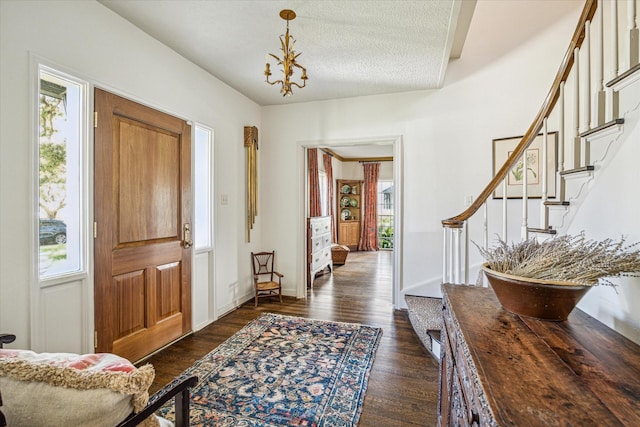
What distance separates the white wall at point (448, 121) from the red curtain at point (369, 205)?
4.95 m

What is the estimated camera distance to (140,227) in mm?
2557

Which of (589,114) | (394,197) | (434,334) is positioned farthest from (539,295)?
(394,197)

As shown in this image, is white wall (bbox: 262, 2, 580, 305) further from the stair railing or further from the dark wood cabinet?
the dark wood cabinet

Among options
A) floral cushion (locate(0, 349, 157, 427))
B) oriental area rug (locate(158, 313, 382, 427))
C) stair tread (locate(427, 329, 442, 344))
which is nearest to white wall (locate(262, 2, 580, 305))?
stair tread (locate(427, 329, 442, 344))

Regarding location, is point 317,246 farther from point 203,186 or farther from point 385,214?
point 385,214

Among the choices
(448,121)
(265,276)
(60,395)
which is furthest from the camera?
(265,276)

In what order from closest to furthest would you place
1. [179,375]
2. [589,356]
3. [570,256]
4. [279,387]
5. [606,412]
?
1. [606,412]
2. [589,356]
3. [570,256]
4. [279,387]
5. [179,375]

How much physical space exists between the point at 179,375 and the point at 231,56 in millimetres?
2890

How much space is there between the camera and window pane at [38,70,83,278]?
6.37 ft

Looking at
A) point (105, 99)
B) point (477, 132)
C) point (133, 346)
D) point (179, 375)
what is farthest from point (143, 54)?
point (477, 132)

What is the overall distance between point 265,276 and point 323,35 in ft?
10.5

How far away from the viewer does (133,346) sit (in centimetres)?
248

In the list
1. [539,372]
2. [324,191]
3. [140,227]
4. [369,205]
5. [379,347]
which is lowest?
[379,347]

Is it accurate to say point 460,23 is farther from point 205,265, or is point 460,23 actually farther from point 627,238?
point 205,265
